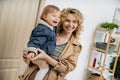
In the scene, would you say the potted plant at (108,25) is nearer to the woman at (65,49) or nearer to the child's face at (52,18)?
the woman at (65,49)

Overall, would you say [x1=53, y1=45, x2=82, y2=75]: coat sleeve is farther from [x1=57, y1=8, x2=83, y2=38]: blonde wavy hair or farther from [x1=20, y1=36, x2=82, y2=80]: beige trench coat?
[x1=57, y1=8, x2=83, y2=38]: blonde wavy hair

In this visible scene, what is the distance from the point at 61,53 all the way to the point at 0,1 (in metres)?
0.92

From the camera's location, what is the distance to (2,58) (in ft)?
7.18

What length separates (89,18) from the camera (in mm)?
2910

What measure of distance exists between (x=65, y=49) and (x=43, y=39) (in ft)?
0.62

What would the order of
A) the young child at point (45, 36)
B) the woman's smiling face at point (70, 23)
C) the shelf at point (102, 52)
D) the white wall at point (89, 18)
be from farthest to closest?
the shelf at point (102, 52), the white wall at point (89, 18), the woman's smiling face at point (70, 23), the young child at point (45, 36)

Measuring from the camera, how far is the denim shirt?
143cm

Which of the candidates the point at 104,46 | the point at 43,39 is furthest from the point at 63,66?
the point at 104,46

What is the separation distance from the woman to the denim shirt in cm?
4

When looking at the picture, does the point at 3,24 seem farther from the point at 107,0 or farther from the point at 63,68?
the point at 107,0

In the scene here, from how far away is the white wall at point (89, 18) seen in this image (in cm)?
285

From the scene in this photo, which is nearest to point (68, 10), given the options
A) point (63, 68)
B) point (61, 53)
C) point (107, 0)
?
point (61, 53)

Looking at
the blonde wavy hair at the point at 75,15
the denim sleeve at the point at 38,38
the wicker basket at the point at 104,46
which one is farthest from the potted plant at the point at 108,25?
the denim sleeve at the point at 38,38

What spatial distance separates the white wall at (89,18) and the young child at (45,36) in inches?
50.1
